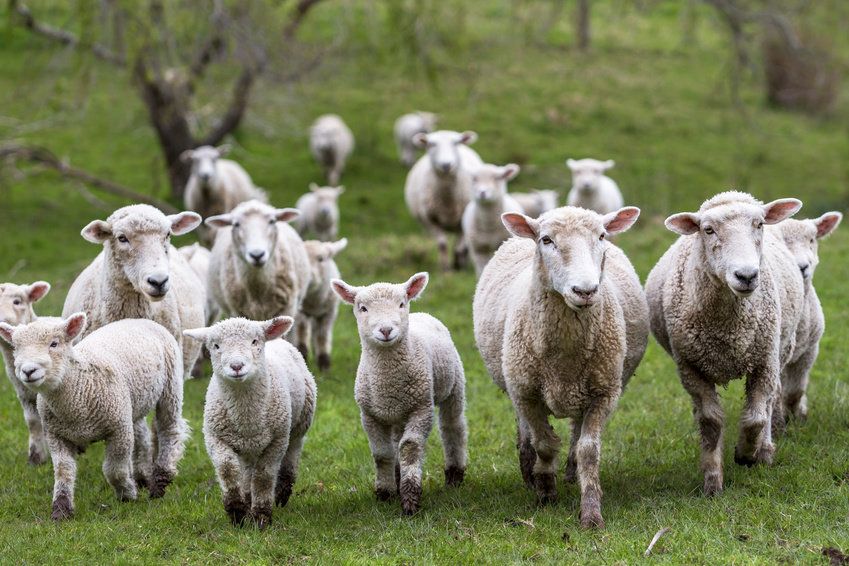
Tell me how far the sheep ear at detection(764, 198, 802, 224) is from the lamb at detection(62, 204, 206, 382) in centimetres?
360

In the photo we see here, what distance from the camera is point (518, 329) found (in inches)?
258

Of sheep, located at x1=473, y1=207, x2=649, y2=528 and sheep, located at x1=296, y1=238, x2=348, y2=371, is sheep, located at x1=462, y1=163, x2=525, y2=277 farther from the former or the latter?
sheep, located at x1=473, y1=207, x2=649, y2=528

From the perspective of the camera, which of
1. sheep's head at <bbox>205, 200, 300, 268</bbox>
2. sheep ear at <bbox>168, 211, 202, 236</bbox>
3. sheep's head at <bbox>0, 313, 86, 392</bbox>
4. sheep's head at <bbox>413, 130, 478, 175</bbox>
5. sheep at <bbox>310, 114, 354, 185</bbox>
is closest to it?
sheep's head at <bbox>0, 313, 86, 392</bbox>

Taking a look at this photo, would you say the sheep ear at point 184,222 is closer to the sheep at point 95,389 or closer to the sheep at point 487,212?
the sheep at point 95,389

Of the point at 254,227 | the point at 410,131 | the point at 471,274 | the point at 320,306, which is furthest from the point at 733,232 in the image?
the point at 410,131

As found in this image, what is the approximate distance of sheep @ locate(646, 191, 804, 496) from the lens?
647 cm

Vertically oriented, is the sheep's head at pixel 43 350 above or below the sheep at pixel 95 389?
above

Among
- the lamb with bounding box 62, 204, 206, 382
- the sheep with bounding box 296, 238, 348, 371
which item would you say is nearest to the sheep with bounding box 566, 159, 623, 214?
the sheep with bounding box 296, 238, 348, 371

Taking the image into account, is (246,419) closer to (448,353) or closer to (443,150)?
(448,353)

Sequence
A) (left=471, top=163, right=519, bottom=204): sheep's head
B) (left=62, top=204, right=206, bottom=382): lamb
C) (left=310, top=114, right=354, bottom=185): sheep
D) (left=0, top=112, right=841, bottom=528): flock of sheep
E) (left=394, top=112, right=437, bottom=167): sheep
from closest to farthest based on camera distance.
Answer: (left=0, top=112, right=841, bottom=528): flock of sheep, (left=62, top=204, right=206, bottom=382): lamb, (left=471, top=163, right=519, bottom=204): sheep's head, (left=310, top=114, right=354, bottom=185): sheep, (left=394, top=112, right=437, bottom=167): sheep

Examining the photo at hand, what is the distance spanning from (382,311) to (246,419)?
3.11 feet

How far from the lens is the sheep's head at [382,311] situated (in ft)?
21.2

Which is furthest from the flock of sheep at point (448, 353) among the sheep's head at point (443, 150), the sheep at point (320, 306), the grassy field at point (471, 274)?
the sheep's head at point (443, 150)

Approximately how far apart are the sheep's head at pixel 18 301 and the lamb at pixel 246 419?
200cm
